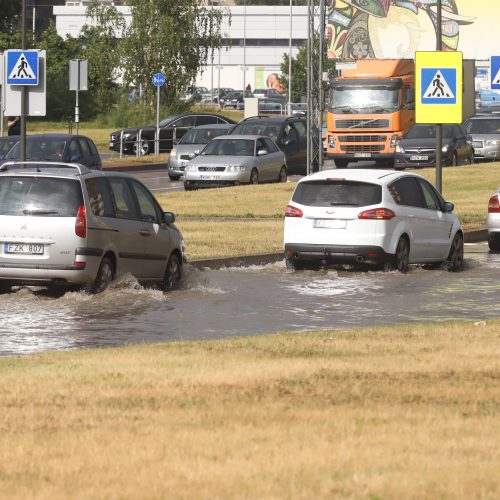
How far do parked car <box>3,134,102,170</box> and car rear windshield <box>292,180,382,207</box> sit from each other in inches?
538

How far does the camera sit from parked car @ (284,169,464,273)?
22.3 m

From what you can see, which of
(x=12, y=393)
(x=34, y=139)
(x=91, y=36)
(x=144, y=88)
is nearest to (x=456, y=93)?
(x=34, y=139)

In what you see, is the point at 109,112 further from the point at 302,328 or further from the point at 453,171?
the point at 302,328

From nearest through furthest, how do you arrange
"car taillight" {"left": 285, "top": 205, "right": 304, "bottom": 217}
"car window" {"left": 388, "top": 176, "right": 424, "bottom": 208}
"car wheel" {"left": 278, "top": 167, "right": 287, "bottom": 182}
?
1. "car taillight" {"left": 285, "top": 205, "right": 304, "bottom": 217}
2. "car window" {"left": 388, "top": 176, "right": 424, "bottom": 208}
3. "car wheel" {"left": 278, "top": 167, "right": 287, "bottom": 182}

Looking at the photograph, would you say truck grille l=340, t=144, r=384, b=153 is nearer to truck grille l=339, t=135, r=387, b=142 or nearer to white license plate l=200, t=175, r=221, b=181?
truck grille l=339, t=135, r=387, b=142

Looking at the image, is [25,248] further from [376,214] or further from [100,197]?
[376,214]

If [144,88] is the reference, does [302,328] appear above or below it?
below

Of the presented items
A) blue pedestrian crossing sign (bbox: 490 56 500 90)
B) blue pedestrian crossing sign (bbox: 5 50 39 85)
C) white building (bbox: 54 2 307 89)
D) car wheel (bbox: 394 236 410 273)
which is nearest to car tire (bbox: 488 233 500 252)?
car wheel (bbox: 394 236 410 273)

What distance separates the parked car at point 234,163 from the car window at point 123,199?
22.3 meters

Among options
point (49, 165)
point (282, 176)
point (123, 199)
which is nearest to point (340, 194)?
point (123, 199)

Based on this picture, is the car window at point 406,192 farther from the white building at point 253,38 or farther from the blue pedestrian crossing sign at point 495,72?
the white building at point 253,38

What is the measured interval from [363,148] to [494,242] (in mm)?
25086

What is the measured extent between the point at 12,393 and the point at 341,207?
1195cm

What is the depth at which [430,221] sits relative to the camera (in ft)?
77.9
